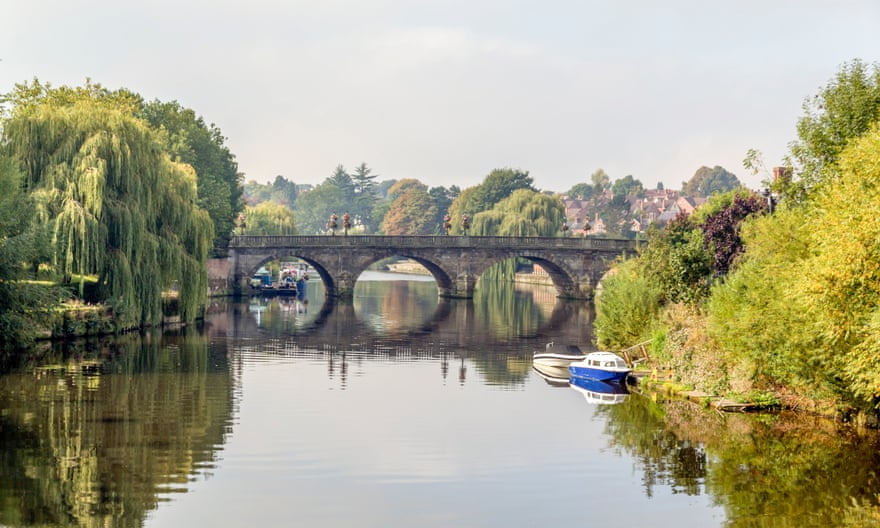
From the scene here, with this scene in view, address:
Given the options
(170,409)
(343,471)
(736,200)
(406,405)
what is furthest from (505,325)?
(343,471)

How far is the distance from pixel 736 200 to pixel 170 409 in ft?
125

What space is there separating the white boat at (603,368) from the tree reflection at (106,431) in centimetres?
1525

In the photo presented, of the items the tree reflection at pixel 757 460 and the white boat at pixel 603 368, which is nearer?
the tree reflection at pixel 757 460

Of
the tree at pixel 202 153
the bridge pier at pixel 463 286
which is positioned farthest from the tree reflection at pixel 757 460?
the bridge pier at pixel 463 286

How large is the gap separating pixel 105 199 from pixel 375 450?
1148 inches

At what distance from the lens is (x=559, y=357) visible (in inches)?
2074

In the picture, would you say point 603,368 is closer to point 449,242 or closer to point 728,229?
point 728,229

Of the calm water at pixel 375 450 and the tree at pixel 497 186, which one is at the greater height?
the tree at pixel 497 186

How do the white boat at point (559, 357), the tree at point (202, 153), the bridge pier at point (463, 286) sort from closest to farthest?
the white boat at point (559, 357), the tree at point (202, 153), the bridge pier at point (463, 286)

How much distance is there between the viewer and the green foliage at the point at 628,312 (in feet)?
173

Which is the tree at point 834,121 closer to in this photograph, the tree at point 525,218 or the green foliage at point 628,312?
the green foliage at point 628,312

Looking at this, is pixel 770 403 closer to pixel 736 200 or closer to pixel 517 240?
pixel 736 200

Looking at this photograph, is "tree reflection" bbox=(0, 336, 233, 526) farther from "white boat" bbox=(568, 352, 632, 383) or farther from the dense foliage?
"white boat" bbox=(568, 352, 632, 383)

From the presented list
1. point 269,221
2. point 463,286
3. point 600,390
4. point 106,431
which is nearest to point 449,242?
point 463,286
